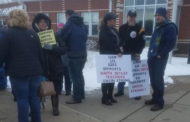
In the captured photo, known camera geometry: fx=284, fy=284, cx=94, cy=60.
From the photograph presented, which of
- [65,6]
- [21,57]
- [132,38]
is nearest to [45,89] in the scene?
[21,57]

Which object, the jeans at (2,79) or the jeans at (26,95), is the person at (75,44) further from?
the jeans at (2,79)

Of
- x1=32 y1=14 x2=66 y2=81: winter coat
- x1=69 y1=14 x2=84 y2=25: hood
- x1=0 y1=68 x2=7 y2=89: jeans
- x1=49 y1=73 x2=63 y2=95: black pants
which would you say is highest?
x1=69 y1=14 x2=84 y2=25: hood

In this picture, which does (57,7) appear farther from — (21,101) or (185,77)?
(21,101)

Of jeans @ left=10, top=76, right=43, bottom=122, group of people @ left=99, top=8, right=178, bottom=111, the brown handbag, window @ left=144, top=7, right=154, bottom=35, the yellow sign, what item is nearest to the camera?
jeans @ left=10, top=76, right=43, bottom=122

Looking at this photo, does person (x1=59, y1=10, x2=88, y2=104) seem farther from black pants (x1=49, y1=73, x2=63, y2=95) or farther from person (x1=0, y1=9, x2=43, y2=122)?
person (x1=0, y1=9, x2=43, y2=122)

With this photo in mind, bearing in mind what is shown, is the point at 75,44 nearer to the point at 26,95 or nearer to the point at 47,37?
the point at 47,37

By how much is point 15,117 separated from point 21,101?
114 cm

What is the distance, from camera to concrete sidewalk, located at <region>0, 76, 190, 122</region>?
16.0 feet

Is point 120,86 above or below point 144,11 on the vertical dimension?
below

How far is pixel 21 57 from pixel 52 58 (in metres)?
1.01

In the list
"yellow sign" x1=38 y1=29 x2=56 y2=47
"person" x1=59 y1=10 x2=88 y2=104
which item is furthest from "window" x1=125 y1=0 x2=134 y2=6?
"yellow sign" x1=38 y1=29 x2=56 y2=47

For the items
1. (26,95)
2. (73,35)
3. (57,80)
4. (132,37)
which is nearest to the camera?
(26,95)

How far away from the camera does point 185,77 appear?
7844 mm

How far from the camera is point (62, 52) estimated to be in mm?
4707
